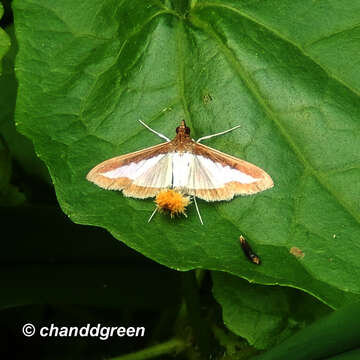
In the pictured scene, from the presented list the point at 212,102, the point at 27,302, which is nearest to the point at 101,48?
the point at 212,102

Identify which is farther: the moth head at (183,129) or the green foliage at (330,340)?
the moth head at (183,129)

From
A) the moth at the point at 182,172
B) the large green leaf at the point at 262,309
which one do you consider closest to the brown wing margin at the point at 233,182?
the moth at the point at 182,172

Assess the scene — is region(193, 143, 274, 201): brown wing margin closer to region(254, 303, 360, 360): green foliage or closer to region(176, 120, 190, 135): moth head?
region(176, 120, 190, 135): moth head

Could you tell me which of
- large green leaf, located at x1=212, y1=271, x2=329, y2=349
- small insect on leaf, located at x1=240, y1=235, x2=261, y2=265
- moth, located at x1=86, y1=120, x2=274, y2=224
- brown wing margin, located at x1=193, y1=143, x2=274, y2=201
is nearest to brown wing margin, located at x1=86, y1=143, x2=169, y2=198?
moth, located at x1=86, y1=120, x2=274, y2=224

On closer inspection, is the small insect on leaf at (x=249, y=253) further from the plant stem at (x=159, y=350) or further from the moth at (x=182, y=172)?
the plant stem at (x=159, y=350)

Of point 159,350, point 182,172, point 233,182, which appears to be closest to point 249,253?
point 233,182

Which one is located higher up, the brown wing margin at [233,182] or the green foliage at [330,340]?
the brown wing margin at [233,182]
